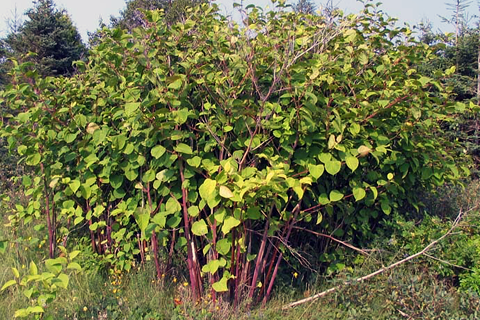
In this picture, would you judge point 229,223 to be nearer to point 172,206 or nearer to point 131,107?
point 172,206

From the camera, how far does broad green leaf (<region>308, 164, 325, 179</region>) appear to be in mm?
2891

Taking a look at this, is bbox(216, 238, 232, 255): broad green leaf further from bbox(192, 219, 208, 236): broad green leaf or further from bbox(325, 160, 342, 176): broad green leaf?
bbox(325, 160, 342, 176): broad green leaf

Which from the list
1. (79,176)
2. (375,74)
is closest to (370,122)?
(375,74)

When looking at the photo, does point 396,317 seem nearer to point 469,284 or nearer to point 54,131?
point 469,284

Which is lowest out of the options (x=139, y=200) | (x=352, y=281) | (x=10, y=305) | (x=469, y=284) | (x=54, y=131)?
(x=469, y=284)

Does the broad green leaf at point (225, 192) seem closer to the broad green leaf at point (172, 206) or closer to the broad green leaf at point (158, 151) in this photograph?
the broad green leaf at point (158, 151)

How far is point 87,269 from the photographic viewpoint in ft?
12.0

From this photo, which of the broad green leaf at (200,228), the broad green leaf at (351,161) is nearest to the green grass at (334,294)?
the broad green leaf at (200,228)

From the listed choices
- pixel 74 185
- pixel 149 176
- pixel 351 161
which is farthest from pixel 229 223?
pixel 74 185

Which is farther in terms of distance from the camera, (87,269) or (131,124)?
(87,269)

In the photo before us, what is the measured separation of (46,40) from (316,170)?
11.1 metres

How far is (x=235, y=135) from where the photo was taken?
315 cm

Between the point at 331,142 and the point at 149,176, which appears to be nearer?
the point at 331,142

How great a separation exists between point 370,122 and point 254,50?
901 mm
